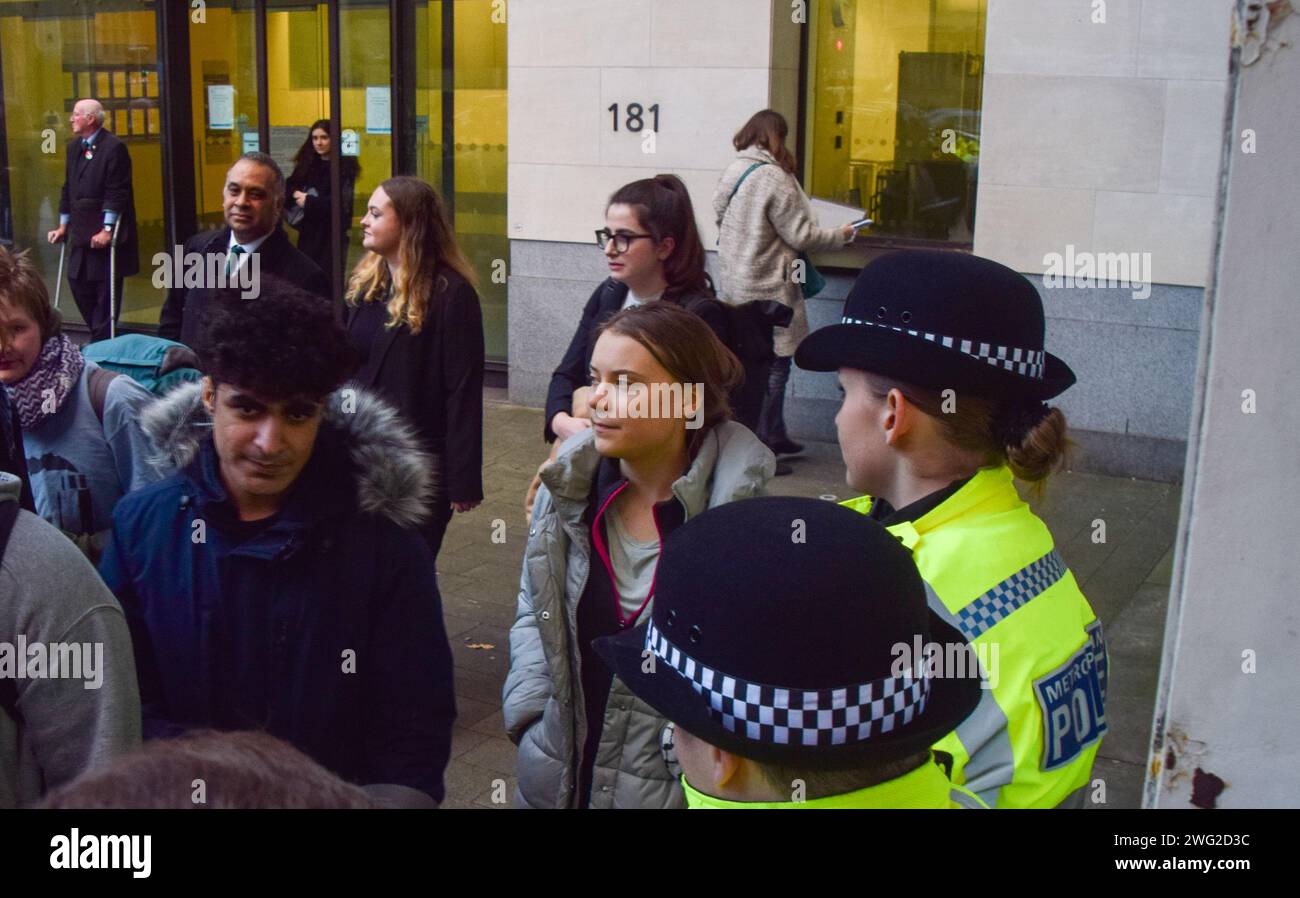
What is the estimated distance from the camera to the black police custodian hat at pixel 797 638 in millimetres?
1685

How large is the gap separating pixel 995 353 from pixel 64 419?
8.43 ft

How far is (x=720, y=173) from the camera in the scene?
31.2 ft

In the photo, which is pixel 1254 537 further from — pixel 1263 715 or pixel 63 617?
pixel 63 617

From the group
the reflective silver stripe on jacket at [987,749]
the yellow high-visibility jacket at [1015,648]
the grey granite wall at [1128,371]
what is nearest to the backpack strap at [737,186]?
the grey granite wall at [1128,371]

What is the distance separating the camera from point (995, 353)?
2461 millimetres

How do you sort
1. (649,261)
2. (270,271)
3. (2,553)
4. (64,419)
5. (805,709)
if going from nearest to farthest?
1. (805,709)
2. (2,553)
3. (64,419)
4. (649,261)
5. (270,271)

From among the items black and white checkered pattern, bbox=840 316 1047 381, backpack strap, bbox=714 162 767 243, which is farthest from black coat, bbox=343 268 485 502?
backpack strap, bbox=714 162 767 243

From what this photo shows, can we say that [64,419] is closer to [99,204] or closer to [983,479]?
[983,479]

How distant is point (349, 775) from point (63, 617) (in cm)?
69

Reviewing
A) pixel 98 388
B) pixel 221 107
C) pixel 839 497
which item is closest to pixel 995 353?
pixel 98 388

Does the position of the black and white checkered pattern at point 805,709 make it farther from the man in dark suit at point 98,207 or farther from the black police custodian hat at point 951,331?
the man in dark suit at point 98,207

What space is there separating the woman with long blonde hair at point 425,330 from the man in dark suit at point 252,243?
0.49 m

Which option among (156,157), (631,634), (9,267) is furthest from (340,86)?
(631,634)

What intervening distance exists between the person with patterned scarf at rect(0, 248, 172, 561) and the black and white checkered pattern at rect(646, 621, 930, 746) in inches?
96.2
